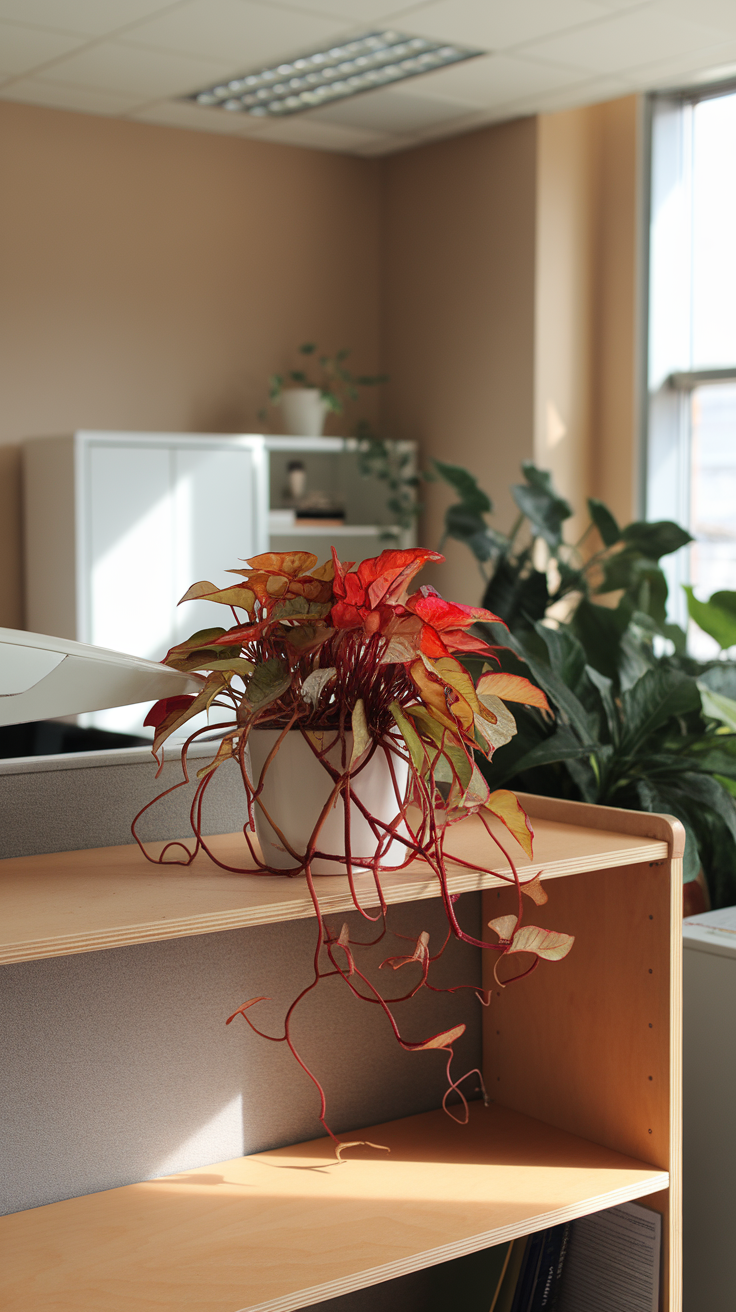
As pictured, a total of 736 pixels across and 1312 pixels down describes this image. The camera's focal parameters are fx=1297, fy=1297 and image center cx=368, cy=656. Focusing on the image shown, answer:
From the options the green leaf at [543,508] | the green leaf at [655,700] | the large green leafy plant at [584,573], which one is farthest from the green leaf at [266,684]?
the green leaf at [543,508]

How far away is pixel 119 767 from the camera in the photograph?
147 centimetres

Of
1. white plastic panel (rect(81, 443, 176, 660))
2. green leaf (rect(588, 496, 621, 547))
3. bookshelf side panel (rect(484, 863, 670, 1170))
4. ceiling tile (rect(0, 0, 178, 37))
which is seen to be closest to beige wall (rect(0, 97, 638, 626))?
white plastic panel (rect(81, 443, 176, 660))

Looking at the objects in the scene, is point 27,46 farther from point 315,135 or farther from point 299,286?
point 299,286

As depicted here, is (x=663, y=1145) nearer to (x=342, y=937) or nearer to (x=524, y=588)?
(x=342, y=937)

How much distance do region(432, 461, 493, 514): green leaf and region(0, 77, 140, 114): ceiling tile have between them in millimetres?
2050

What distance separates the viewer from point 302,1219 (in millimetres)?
1386

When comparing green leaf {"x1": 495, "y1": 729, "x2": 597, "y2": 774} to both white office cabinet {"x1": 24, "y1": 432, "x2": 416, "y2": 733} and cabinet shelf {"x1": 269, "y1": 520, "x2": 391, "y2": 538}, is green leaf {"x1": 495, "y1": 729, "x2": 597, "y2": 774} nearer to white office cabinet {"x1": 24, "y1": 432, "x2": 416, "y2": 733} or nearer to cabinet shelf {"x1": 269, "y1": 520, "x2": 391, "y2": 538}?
white office cabinet {"x1": 24, "y1": 432, "x2": 416, "y2": 733}

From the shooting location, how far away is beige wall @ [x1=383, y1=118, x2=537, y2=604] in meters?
4.59

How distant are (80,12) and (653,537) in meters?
2.08

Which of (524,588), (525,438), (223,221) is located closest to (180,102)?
(223,221)

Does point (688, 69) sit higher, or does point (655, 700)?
point (688, 69)

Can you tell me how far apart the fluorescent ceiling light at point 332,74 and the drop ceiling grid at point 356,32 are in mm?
65

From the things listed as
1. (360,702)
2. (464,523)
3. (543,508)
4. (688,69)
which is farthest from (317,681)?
(688,69)

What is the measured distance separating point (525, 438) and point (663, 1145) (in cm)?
335
